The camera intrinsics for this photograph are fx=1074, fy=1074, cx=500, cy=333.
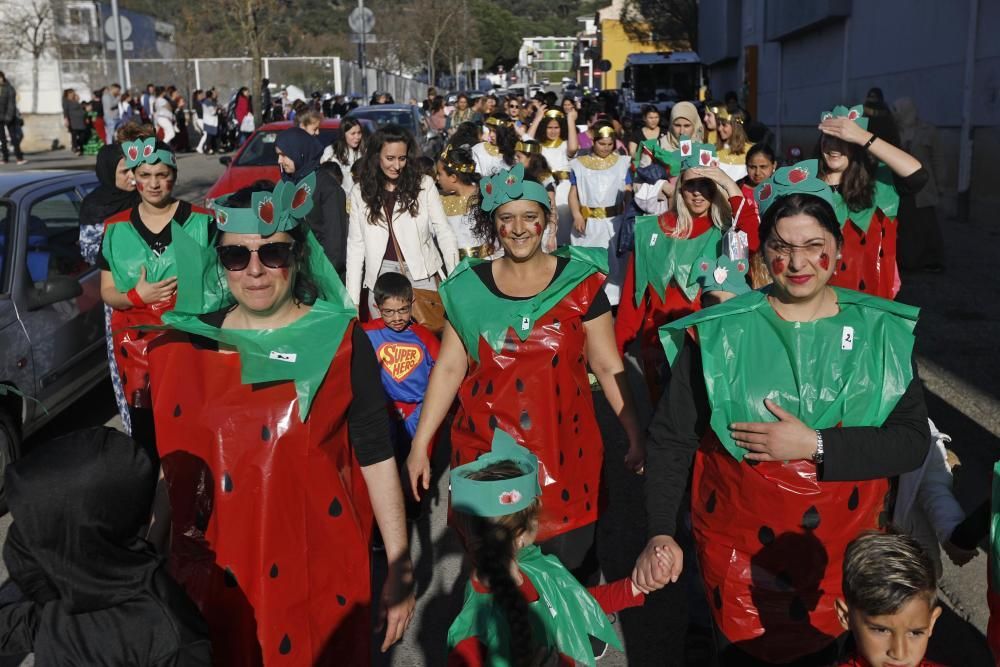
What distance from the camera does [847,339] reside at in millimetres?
2908

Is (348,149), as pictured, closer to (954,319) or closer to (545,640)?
(954,319)

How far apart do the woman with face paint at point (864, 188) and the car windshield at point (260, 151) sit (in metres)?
10.3

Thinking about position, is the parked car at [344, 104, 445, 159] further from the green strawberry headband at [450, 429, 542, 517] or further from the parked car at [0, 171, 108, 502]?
the green strawberry headband at [450, 429, 542, 517]

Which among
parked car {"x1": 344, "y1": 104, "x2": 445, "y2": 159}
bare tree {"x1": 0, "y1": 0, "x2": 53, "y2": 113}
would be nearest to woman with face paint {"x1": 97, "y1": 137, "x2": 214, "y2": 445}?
parked car {"x1": 344, "y1": 104, "x2": 445, "y2": 159}

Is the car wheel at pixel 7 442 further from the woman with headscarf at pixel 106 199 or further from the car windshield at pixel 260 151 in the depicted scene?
the car windshield at pixel 260 151

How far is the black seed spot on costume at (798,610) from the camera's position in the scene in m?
2.93

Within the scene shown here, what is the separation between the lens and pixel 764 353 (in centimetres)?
294

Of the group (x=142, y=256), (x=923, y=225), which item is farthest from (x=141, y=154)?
(x=923, y=225)

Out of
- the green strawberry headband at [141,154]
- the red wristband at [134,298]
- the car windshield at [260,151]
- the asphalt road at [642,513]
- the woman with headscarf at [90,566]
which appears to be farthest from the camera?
the car windshield at [260,151]

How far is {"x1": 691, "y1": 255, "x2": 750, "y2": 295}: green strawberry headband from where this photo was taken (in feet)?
16.0

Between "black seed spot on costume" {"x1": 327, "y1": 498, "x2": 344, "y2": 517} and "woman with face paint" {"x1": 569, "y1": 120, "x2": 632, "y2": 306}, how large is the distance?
7.00 meters

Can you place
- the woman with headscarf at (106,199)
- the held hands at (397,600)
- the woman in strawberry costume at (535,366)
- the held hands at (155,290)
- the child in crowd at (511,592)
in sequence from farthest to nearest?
the woman with headscarf at (106,199) → the held hands at (155,290) → the woman in strawberry costume at (535,366) → the held hands at (397,600) → the child in crowd at (511,592)

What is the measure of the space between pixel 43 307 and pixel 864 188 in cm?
473

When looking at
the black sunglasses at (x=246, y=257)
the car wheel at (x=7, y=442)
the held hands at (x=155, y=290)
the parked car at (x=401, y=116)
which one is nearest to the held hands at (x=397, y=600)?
the black sunglasses at (x=246, y=257)
